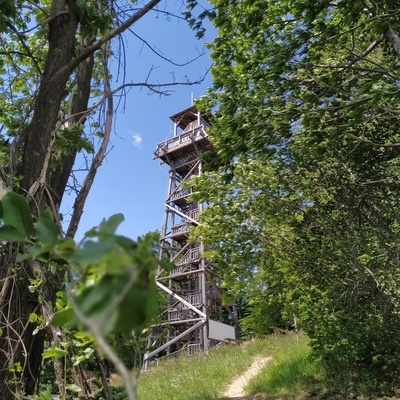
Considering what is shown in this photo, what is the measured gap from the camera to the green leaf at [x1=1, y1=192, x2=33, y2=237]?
62 cm

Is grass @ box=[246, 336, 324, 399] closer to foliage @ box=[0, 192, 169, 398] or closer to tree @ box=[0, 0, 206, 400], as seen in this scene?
tree @ box=[0, 0, 206, 400]

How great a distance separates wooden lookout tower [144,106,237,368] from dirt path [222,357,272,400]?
6750mm

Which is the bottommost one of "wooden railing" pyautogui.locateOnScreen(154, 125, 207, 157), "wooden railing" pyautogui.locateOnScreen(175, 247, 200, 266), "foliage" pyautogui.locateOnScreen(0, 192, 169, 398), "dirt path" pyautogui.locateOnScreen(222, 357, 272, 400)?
"dirt path" pyautogui.locateOnScreen(222, 357, 272, 400)

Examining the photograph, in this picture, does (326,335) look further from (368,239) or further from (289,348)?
(289,348)

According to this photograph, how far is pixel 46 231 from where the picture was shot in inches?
21.1

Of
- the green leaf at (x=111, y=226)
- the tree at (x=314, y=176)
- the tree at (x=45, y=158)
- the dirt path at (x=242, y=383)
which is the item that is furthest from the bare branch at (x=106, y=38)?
the dirt path at (x=242, y=383)

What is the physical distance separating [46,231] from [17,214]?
0.42 feet

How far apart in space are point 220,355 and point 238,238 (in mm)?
6679

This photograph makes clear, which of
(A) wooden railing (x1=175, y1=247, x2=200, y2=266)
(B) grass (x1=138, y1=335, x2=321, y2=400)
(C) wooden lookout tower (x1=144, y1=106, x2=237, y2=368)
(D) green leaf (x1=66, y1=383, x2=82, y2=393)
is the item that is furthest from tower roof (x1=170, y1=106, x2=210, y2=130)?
(D) green leaf (x1=66, y1=383, x2=82, y2=393)

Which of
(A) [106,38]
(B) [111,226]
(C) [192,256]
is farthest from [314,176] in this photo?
(C) [192,256]

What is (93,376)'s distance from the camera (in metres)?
1.75

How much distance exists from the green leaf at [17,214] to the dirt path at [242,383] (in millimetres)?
7758

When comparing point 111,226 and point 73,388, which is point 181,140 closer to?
point 73,388

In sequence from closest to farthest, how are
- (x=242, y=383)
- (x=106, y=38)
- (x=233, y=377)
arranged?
(x=106, y=38), (x=242, y=383), (x=233, y=377)
